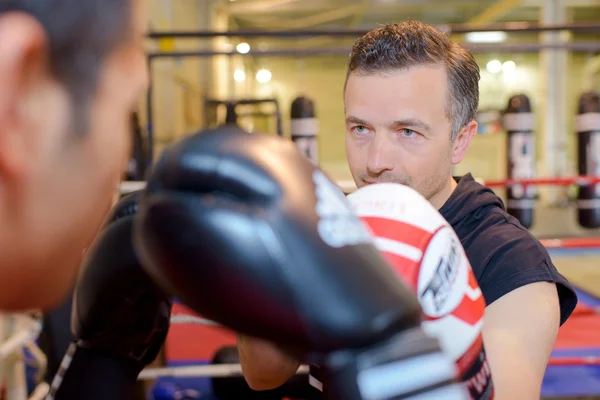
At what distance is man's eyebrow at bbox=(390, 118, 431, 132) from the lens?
3.66 ft

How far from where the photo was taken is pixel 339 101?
37.2 ft

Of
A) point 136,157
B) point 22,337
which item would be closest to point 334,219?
point 22,337

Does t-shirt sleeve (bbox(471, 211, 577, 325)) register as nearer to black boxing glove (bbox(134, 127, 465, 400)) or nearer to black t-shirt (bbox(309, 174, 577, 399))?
black t-shirt (bbox(309, 174, 577, 399))

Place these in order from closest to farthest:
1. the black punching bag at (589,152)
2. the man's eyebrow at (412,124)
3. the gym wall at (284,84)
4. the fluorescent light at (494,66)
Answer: the man's eyebrow at (412,124) < the black punching bag at (589,152) < the gym wall at (284,84) < the fluorescent light at (494,66)

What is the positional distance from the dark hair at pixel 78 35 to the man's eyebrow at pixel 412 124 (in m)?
0.74

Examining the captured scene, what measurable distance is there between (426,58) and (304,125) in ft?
9.98

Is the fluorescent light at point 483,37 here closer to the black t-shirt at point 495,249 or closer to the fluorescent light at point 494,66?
the fluorescent light at point 494,66

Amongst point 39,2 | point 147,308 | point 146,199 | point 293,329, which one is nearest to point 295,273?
point 293,329

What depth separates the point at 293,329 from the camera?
454 mm

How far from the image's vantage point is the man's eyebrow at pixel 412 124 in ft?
3.66

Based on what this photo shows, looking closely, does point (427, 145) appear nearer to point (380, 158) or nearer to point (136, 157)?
point (380, 158)

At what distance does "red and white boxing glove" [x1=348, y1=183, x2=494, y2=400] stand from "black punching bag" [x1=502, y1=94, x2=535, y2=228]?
3497mm

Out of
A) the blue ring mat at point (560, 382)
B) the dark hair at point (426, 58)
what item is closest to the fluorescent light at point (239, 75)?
the blue ring mat at point (560, 382)

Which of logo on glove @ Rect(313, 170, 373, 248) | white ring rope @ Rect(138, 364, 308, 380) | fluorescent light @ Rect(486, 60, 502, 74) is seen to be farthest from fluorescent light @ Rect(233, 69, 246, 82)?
logo on glove @ Rect(313, 170, 373, 248)
